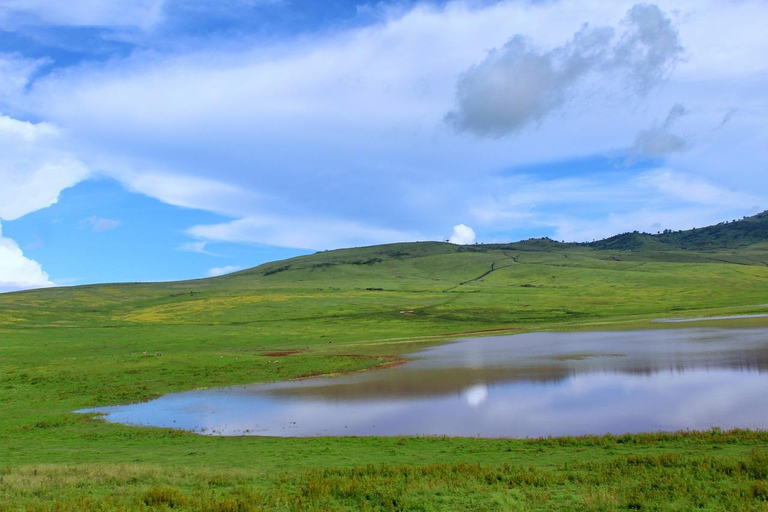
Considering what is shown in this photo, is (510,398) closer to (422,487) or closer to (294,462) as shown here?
(294,462)

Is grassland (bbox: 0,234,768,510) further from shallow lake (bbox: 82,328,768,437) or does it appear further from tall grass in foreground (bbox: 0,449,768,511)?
shallow lake (bbox: 82,328,768,437)

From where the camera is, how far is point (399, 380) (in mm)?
49031

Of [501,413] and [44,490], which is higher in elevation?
[44,490]

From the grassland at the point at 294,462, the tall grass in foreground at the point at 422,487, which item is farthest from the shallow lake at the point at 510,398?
the tall grass in foreground at the point at 422,487

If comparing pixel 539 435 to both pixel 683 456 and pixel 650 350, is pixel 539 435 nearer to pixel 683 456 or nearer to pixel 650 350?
pixel 683 456

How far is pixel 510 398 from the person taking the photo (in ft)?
125

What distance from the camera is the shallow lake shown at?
2989 cm

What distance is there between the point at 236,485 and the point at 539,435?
15.7m

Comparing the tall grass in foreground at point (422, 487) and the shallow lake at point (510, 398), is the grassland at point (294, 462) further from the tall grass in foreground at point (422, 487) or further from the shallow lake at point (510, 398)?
the shallow lake at point (510, 398)

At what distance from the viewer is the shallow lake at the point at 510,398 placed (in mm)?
29891

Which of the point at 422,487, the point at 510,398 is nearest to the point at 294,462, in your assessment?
the point at 422,487

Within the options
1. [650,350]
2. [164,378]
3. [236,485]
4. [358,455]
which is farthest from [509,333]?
[236,485]

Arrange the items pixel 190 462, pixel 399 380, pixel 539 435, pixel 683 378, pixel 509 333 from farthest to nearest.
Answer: pixel 509 333 → pixel 399 380 → pixel 683 378 → pixel 539 435 → pixel 190 462

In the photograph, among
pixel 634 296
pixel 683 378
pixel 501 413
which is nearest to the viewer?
pixel 501 413
